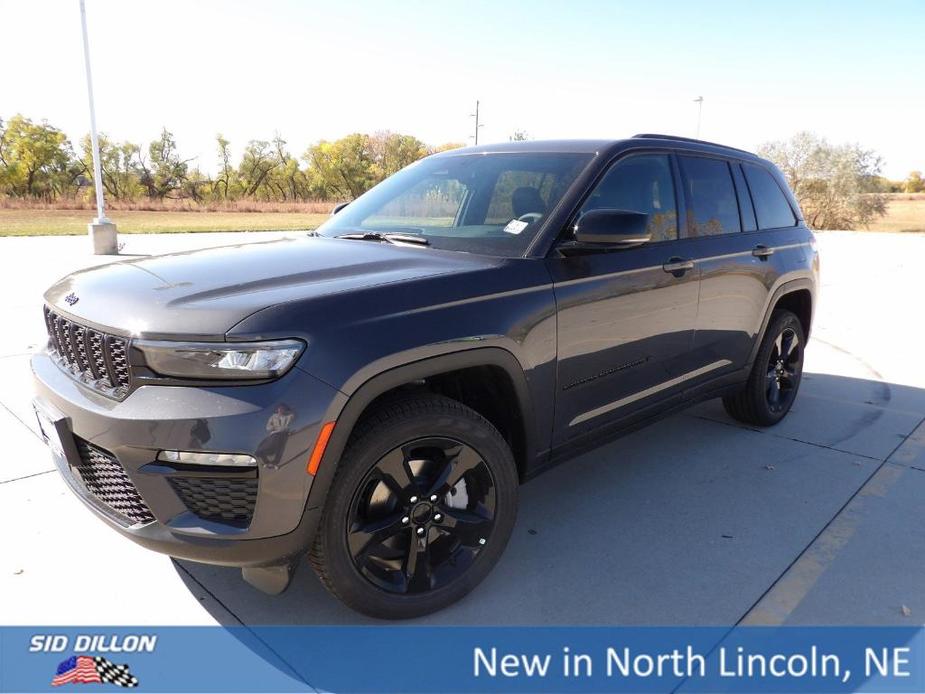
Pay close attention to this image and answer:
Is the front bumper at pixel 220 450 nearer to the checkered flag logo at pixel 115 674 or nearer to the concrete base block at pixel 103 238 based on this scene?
the checkered flag logo at pixel 115 674

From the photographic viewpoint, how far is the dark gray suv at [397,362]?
2.15 metres

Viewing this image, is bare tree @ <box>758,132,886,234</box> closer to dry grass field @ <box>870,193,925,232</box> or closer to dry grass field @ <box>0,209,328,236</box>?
dry grass field @ <box>870,193,925,232</box>

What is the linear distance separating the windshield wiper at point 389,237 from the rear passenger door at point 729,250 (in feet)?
5.09

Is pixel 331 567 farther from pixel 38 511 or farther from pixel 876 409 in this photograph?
pixel 876 409

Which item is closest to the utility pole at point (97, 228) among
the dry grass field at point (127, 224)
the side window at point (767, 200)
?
the dry grass field at point (127, 224)

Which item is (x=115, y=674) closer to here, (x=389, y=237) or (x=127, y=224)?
(x=389, y=237)

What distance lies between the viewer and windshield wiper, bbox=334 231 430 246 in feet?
10.6

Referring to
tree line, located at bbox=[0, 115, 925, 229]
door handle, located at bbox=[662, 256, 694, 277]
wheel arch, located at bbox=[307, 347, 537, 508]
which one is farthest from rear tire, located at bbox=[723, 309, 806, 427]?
tree line, located at bbox=[0, 115, 925, 229]

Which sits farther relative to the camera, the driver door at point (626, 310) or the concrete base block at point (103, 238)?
the concrete base block at point (103, 238)

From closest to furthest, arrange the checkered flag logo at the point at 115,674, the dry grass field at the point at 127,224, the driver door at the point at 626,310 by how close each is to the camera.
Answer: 1. the checkered flag logo at the point at 115,674
2. the driver door at the point at 626,310
3. the dry grass field at the point at 127,224

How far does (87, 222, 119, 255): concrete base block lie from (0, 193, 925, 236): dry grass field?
6.64m

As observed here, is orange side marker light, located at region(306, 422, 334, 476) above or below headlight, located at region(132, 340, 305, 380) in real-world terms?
below

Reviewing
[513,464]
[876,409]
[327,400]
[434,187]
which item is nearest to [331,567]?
[327,400]

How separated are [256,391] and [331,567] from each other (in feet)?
2.36
